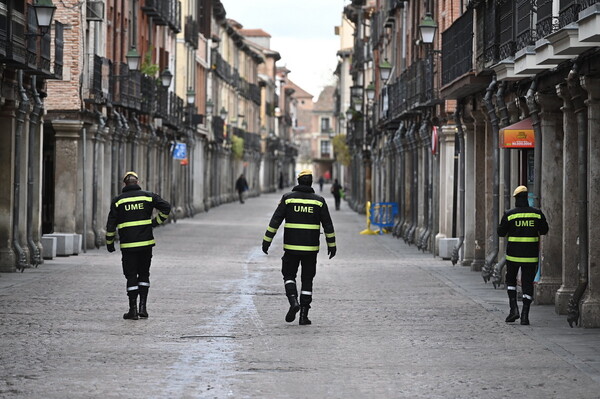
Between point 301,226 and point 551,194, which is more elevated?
point 551,194

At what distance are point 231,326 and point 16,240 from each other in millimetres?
11136

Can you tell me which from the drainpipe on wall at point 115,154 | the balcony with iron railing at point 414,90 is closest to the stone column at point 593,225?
the balcony with iron railing at point 414,90

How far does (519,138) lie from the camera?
812 inches

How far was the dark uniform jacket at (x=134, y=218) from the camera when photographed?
54.1ft

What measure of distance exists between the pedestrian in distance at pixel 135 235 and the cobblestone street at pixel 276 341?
331 mm

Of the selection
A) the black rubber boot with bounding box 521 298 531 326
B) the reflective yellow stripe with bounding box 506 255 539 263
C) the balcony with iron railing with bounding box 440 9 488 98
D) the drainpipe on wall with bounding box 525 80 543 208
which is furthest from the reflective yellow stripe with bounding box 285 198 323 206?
the balcony with iron railing with bounding box 440 9 488 98

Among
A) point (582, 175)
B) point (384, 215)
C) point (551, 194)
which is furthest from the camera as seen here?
point (384, 215)

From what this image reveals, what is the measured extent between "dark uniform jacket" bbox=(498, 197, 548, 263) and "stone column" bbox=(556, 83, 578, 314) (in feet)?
4.66

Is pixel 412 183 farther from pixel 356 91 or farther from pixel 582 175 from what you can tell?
pixel 356 91

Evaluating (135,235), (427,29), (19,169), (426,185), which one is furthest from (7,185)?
(426,185)

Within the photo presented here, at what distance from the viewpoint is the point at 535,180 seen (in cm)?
1995

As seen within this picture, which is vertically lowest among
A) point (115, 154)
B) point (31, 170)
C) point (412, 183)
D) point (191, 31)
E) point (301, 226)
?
point (301, 226)

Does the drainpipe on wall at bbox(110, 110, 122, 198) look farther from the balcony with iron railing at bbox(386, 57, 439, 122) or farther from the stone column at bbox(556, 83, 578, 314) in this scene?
the stone column at bbox(556, 83, 578, 314)

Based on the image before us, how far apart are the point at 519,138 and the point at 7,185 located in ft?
32.8
